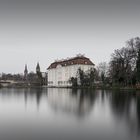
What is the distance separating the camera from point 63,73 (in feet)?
362

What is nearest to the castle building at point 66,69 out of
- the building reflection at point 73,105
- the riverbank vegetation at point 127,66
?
the riverbank vegetation at point 127,66

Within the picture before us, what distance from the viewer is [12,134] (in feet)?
32.3

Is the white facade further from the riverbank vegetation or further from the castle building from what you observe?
the riverbank vegetation

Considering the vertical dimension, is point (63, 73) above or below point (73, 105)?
above

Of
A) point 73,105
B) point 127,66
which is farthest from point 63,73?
point 73,105

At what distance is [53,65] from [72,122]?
108m

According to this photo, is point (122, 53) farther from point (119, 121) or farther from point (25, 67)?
point (25, 67)

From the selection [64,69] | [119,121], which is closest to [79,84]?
[64,69]

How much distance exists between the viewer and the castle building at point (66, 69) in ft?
326

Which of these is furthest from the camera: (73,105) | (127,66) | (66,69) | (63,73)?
(63,73)

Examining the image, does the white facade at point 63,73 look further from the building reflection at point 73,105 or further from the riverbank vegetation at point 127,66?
the building reflection at point 73,105

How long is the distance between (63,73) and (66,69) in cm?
350

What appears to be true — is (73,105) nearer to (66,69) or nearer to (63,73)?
(66,69)

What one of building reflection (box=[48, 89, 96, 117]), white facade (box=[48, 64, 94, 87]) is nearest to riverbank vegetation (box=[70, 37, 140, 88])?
building reflection (box=[48, 89, 96, 117])
